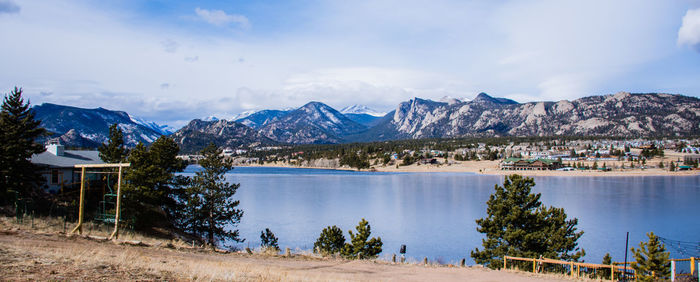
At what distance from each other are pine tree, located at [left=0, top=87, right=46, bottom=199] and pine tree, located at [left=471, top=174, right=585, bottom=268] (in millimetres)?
30373

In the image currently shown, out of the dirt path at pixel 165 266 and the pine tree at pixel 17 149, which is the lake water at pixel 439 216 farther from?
the pine tree at pixel 17 149

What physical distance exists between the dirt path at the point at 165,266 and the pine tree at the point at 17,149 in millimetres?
11201

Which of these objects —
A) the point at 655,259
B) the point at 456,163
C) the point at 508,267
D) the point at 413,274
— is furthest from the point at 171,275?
the point at 456,163

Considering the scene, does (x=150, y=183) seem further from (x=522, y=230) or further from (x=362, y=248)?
(x=522, y=230)

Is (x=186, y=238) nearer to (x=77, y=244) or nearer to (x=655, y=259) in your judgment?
(x=77, y=244)

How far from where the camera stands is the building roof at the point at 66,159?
37.1m

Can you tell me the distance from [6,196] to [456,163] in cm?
16370

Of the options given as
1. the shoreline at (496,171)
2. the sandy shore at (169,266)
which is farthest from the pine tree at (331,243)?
the shoreline at (496,171)

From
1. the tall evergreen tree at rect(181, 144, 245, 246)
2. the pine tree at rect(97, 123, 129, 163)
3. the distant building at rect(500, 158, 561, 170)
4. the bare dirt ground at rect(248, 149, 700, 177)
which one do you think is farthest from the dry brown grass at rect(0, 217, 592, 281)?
the distant building at rect(500, 158, 561, 170)

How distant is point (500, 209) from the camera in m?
27.4

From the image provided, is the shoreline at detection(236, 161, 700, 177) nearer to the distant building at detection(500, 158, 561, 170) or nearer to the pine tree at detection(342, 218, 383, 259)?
the distant building at detection(500, 158, 561, 170)

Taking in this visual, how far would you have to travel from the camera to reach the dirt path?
13.4m

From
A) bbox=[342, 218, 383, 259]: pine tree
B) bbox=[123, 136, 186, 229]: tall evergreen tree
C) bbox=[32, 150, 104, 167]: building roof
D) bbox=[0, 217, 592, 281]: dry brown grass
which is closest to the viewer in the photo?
bbox=[0, 217, 592, 281]: dry brown grass

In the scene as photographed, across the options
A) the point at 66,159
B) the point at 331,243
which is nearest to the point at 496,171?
the point at 331,243
